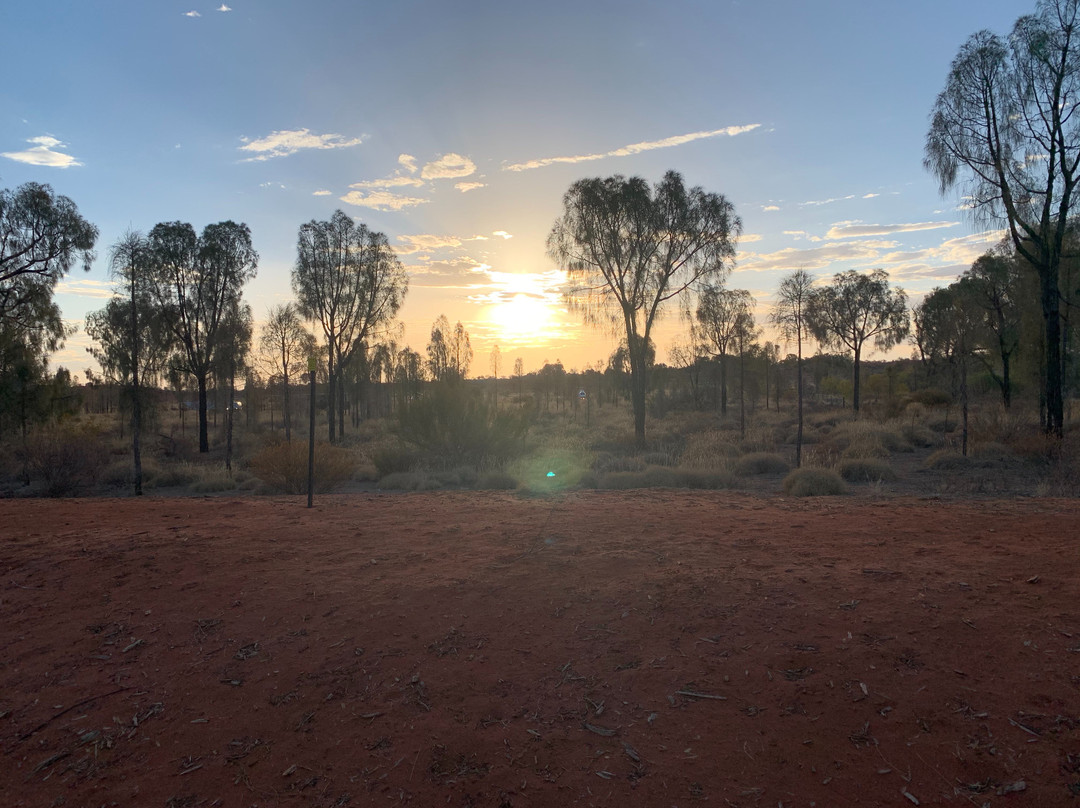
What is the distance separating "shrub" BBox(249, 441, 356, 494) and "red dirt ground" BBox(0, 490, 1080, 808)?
24.9 ft

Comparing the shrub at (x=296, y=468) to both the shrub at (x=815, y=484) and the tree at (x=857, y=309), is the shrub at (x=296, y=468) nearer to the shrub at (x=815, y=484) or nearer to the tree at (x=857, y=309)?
the shrub at (x=815, y=484)

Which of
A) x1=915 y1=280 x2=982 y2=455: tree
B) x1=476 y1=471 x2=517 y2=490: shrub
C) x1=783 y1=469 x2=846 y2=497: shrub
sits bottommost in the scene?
x1=476 y1=471 x2=517 y2=490: shrub

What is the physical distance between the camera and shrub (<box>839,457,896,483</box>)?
46.2 feet

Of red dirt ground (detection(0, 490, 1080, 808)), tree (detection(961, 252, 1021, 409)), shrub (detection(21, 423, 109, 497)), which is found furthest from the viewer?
tree (detection(961, 252, 1021, 409))

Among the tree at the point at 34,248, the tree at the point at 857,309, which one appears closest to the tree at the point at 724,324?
the tree at the point at 857,309

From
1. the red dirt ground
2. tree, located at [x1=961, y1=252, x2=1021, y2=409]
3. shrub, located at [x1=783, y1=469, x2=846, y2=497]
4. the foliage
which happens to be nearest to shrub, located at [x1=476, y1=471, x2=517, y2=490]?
the foliage

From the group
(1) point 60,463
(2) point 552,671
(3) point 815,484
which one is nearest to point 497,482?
(3) point 815,484

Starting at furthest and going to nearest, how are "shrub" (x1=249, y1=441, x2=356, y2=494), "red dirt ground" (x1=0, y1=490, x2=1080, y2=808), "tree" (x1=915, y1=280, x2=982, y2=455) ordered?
"tree" (x1=915, y1=280, x2=982, y2=455) → "shrub" (x1=249, y1=441, x2=356, y2=494) → "red dirt ground" (x1=0, y1=490, x2=1080, y2=808)

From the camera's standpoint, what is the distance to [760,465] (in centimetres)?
1641

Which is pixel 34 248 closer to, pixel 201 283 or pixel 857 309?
pixel 201 283

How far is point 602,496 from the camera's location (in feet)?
38.0

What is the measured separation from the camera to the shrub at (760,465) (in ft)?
53.4

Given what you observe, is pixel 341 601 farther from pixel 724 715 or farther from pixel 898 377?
pixel 898 377

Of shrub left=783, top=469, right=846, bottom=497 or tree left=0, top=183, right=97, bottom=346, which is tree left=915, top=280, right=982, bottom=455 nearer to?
shrub left=783, top=469, right=846, bottom=497
